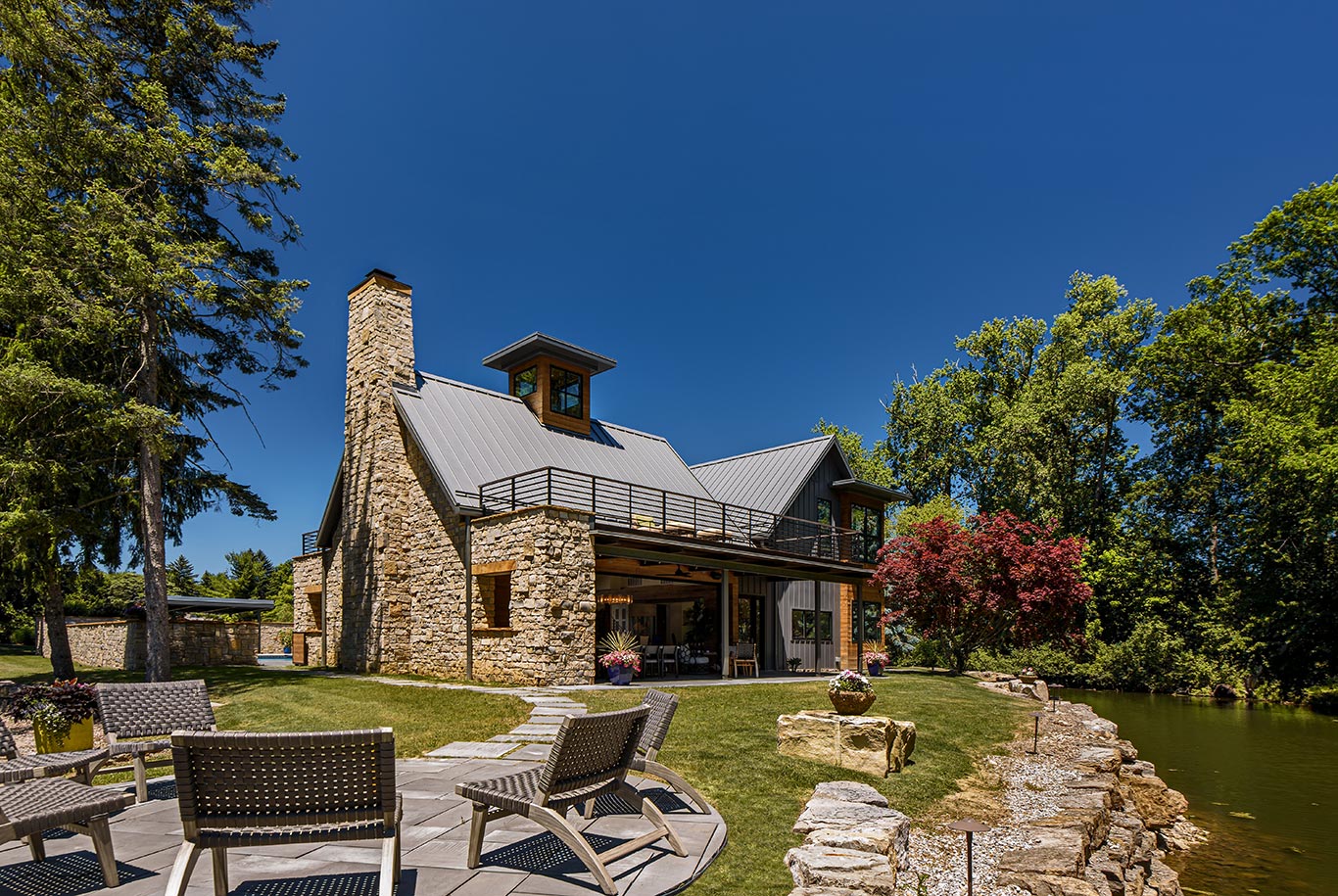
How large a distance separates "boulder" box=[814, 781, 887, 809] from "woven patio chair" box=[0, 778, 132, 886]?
15.3 feet

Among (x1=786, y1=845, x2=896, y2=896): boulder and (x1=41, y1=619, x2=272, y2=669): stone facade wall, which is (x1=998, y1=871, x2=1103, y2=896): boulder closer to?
(x1=786, y1=845, x2=896, y2=896): boulder

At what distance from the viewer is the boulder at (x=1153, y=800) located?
9.47 meters

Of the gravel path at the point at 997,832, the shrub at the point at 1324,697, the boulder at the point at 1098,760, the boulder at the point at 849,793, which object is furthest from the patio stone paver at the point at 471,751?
Result: the shrub at the point at 1324,697

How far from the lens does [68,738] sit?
753 centimetres

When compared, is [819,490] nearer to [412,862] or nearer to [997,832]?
[997,832]

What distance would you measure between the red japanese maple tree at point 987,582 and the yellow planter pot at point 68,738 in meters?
18.4

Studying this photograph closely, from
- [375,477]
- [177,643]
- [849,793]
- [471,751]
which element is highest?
[375,477]

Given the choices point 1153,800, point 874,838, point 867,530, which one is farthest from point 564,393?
point 874,838

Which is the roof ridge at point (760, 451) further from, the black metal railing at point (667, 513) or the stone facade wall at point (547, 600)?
the stone facade wall at point (547, 600)


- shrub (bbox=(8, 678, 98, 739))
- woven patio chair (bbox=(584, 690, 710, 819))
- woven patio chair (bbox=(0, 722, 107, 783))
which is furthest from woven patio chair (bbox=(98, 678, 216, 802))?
woven patio chair (bbox=(584, 690, 710, 819))

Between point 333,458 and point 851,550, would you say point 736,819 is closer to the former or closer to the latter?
point 333,458

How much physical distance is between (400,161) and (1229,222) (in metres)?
30.4

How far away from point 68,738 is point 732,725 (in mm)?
7261

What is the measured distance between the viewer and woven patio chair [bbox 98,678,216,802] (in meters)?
5.34
